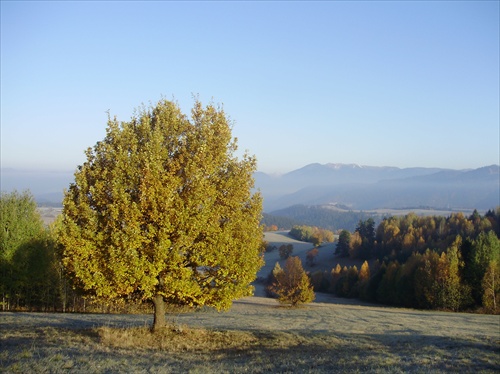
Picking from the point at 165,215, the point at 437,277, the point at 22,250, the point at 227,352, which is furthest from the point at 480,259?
the point at 165,215

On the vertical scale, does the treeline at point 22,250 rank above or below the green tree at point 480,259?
above

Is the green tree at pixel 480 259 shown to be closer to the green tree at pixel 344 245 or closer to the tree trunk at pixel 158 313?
the tree trunk at pixel 158 313

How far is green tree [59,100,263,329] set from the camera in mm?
16734

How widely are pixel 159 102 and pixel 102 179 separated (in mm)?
4762

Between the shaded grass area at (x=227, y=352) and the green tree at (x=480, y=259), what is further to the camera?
the green tree at (x=480, y=259)

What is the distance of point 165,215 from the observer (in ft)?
55.5

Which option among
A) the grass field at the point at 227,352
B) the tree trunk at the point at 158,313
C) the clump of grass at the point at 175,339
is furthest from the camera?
the tree trunk at the point at 158,313

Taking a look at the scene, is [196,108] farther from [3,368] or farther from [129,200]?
[3,368]

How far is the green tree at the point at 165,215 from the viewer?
54.9ft

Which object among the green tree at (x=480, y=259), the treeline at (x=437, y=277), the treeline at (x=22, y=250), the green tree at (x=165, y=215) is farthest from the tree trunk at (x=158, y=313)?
the green tree at (x=480, y=259)

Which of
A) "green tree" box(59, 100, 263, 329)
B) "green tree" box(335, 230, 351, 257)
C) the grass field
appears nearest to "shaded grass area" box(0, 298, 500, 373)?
the grass field

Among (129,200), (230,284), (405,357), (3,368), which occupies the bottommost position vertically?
(405,357)

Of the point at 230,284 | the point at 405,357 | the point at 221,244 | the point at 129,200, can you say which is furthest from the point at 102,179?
the point at 405,357

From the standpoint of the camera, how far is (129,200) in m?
17.2
